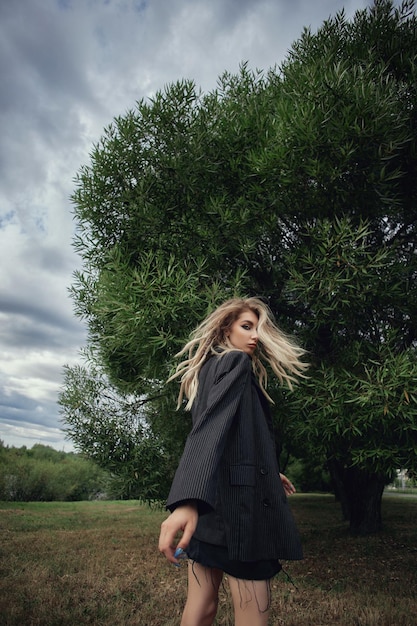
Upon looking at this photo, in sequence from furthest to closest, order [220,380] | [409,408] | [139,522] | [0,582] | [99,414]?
1. [139,522]
2. [99,414]
3. [0,582]
4. [409,408]
5. [220,380]

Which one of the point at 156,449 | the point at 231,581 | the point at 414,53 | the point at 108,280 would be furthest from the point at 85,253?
the point at 231,581

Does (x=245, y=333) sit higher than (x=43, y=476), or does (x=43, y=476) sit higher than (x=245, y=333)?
(x=245, y=333)

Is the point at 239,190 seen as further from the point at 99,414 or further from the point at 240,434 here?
the point at 240,434

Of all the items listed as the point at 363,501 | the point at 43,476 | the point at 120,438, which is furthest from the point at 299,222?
the point at 43,476

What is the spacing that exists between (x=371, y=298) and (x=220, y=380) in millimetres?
6475

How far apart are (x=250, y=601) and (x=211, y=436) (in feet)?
3.00

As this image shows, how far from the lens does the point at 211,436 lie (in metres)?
2.34

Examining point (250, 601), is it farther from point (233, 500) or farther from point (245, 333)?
point (245, 333)

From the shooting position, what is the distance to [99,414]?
1145cm

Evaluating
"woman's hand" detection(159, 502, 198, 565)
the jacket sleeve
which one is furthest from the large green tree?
"woman's hand" detection(159, 502, 198, 565)

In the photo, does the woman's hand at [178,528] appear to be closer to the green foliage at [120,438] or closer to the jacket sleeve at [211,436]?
the jacket sleeve at [211,436]

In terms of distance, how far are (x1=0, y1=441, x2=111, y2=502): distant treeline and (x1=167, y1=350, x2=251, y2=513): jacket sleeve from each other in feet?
68.1

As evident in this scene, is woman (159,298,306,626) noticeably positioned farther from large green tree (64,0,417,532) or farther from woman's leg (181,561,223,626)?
large green tree (64,0,417,532)

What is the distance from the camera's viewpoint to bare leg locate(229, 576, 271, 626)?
235 cm
